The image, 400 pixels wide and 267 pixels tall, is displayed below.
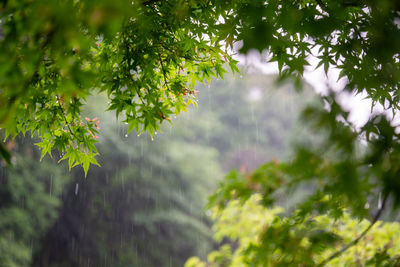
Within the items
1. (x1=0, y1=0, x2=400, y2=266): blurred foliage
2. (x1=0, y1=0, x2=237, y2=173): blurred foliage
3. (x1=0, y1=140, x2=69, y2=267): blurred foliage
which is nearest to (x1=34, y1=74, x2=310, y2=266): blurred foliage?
(x1=0, y1=140, x2=69, y2=267): blurred foliage

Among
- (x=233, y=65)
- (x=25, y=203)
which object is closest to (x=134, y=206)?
(x=25, y=203)

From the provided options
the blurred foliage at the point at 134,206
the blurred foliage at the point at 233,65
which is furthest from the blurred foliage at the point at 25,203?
the blurred foliage at the point at 233,65

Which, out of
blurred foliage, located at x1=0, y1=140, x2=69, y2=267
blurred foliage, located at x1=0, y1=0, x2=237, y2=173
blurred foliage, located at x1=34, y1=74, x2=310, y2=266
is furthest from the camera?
blurred foliage, located at x1=34, y1=74, x2=310, y2=266

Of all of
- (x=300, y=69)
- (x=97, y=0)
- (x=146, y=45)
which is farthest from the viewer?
(x=146, y=45)

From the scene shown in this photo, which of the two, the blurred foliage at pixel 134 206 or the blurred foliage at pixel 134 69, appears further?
the blurred foliage at pixel 134 206

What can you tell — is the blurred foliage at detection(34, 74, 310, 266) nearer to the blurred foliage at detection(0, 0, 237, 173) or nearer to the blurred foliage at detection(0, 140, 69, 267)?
the blurred foliage at detection(0, 140, 69, 267)

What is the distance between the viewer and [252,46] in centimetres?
78

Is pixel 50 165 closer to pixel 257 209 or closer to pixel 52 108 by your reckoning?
pixel 257 209

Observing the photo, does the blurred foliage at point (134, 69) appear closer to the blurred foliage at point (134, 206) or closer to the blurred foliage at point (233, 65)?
the blurred foliage at point (233, 65)

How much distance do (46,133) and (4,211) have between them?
6495 millimetres

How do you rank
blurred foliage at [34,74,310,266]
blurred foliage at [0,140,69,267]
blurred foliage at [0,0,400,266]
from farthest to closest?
blurred foliage at [34,74,310,266]
blurred foliage at [0,140,69,267]
blurred foliage at [0,0,400,266]

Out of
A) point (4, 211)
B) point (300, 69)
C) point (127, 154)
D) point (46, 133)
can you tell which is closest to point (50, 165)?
point (4, 211)

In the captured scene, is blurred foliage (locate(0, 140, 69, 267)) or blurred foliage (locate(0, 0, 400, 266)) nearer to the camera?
blurred foliage (locate(0, 0, 400, 266))

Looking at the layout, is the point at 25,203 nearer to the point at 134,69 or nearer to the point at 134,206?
the point at 134,206
